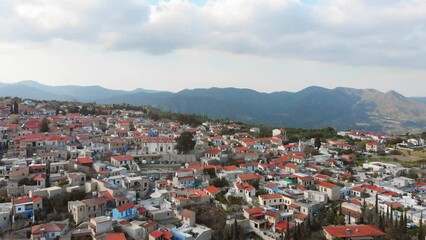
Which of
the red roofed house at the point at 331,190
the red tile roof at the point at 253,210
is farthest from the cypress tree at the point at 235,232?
the red roofed house at the point at 331,190

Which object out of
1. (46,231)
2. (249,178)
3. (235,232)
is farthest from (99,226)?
(249,178)

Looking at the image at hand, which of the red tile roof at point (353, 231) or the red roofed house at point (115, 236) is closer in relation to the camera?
the red roofed house at point (115, 236)

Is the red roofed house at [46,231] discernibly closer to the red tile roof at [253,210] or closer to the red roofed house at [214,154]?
the red tile roof at [253,210]

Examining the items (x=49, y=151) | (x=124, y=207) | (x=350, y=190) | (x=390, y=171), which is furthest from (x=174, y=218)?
(x=390, y=171)

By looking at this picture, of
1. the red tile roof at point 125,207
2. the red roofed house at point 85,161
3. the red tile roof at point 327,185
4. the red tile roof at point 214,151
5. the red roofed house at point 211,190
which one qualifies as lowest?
the red tile roof at point 125,207

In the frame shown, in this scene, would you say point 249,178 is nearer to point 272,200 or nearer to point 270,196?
point 270,196

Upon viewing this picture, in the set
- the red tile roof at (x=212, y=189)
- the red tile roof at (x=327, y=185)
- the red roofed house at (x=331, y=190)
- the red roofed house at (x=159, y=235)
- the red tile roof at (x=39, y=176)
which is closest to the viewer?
the red roofed house at (x=159, y=235)
